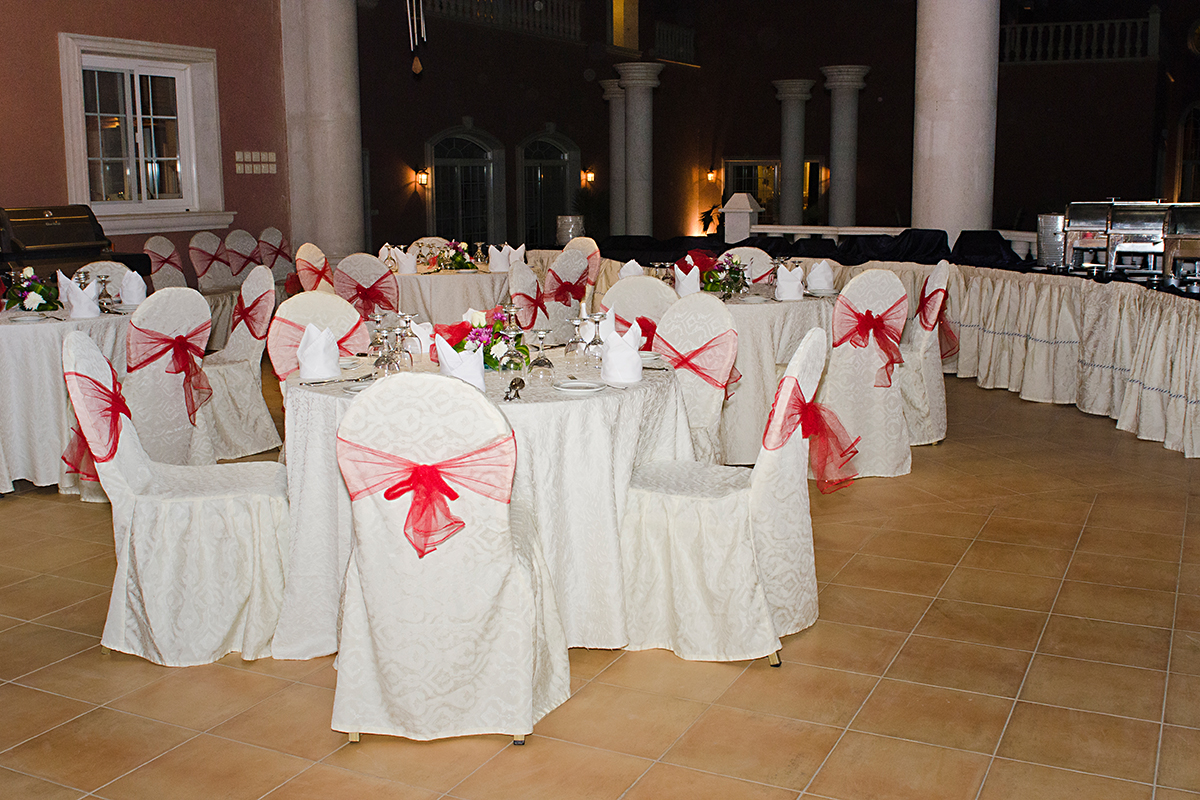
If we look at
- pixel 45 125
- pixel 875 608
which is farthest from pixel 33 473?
pixel 45 125

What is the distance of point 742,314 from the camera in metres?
5.65

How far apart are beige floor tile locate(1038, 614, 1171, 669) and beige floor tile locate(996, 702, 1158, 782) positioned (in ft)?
1.42

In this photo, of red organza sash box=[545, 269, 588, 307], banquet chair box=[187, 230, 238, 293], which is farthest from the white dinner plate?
banquet chair box=[187, 230, 238, 293]

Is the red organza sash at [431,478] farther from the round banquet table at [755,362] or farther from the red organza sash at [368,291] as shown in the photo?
the red organza sash at [368,291]

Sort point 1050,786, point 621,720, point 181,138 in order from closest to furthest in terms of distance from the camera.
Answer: point 1050,786
point 621,720
point 181,138

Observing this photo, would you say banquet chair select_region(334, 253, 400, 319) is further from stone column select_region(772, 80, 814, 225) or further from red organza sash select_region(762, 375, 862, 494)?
stone column select_region(772, 80, 814, 225)

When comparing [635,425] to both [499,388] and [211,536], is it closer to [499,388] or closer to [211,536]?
[499,388]

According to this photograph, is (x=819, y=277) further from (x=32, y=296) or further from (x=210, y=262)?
(x=210, y=262)

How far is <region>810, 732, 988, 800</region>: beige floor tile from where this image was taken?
270 centimetres

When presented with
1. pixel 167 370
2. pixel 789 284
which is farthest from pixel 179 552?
pixel 789 284

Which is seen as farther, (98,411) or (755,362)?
(755,362)

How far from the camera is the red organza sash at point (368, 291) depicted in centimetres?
746

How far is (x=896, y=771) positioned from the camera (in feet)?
9.17

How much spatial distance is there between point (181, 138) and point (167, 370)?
264 inches
